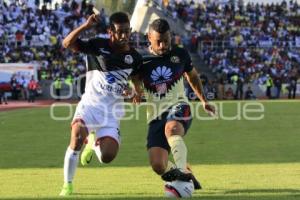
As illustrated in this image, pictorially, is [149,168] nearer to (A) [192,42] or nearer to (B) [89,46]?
(B) [89,46]

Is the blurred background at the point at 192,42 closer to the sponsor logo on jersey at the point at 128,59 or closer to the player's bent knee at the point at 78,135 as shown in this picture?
the sponsor logo on jersey at the point at 128,59

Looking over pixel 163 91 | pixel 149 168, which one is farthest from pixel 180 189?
pixel 149 168

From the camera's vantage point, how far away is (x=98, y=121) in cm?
909

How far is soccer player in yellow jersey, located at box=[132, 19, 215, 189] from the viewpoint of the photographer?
9.05m

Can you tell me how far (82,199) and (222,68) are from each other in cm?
4168

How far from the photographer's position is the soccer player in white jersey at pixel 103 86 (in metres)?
8.94

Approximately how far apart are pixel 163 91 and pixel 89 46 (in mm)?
1108

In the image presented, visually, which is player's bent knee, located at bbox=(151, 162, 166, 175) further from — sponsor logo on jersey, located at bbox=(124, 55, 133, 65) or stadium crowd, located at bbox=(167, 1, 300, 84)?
stadium crowd, located at bbox=(167, 1, 300, 84)

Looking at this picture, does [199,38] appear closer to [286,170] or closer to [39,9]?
[39,9]

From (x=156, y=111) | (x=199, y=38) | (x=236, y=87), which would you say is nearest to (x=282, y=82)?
(x=236, y=87)

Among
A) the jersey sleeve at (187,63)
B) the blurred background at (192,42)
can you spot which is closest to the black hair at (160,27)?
the jersey sleeve at (187,63)

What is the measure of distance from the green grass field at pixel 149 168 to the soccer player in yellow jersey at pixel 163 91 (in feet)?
1.84

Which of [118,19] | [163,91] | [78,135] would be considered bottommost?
[78,135]

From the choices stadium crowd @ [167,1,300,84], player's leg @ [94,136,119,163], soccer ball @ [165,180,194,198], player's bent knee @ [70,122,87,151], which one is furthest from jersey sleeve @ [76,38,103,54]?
stadium crowd @ [167,1,300,84]
